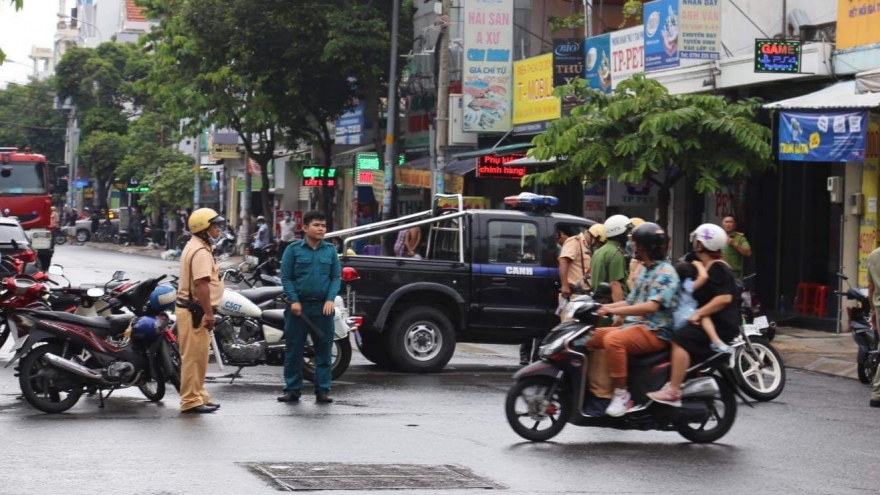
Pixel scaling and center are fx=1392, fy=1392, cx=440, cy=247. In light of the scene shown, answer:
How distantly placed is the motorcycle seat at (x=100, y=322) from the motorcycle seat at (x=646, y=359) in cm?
452

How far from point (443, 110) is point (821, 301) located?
Answer: 35.7ft

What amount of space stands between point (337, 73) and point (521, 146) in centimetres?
998

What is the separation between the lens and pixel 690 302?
1035 centimetres

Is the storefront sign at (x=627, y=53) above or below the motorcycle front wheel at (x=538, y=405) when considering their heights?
above

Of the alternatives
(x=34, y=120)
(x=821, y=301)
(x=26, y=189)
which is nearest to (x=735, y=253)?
(x=821, y=301)

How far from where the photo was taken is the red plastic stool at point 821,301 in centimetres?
2155

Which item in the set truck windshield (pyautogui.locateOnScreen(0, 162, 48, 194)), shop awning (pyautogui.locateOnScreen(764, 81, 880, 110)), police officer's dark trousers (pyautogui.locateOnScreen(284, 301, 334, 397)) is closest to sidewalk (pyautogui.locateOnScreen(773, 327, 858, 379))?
shop awning (pyautogui.locateOnScreen(764, 81, 880, 110))

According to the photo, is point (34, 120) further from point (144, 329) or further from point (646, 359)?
point (646, 359)

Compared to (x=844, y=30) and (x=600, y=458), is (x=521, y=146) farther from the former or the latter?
(x=600, y=458)

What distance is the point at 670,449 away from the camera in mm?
10250

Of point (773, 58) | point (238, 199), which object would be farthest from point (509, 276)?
point (238, 199)

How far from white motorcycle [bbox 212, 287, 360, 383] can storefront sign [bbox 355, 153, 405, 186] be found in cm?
2359

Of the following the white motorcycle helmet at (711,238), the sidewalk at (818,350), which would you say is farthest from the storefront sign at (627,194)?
the white motorcycle helmet at (711,238)

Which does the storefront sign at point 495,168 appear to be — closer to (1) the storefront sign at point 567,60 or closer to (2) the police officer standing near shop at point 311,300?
(1) the storefront sign at point 567,60
